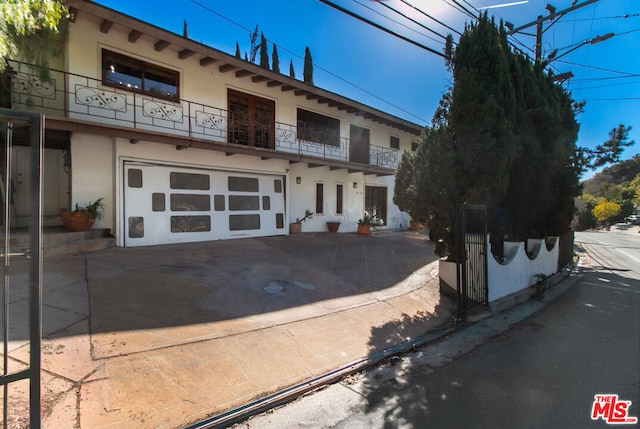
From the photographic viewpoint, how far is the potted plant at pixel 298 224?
41.5 feet

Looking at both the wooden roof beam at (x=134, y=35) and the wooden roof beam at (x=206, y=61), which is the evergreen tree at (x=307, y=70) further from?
the wooden roof beam at (x=134, y=35)

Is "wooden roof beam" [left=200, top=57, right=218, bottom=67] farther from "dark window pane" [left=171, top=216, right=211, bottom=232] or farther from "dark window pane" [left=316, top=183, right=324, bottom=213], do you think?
"dark window pane" [left=316, top=183, right=324, bottom=213]

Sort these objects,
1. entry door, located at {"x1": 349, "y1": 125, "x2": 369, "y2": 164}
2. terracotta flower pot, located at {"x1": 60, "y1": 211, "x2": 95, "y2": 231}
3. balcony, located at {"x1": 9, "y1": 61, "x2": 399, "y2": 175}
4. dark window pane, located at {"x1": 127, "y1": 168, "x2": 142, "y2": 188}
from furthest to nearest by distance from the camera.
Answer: entry door, located at {"x1": 349, "y1": 125, "x2": 369, "y2": 164} → dark window pane, located at {"x1": 127, "y1": 168, "x2": 142, "y2": 188} → terracotta flower pot, located at {"x1": 60, "y1": 211, "x2": 95, "y2": 231} → balcony, located at {"x1": 9, "y1": 61, "x2": 399, "y2": 175}

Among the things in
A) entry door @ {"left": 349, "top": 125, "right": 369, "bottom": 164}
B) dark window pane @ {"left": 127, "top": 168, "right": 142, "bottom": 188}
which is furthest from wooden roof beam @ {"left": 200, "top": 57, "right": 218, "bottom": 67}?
entry door @ {"left": 349, "top": 125, "right": 369, "bottom": 164}

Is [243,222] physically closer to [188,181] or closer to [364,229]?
[188,181]

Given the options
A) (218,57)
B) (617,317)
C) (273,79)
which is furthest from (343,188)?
(617,317)

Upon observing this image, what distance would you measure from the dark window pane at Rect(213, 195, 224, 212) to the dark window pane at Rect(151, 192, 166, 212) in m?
1.55

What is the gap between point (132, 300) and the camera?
15.4 feet

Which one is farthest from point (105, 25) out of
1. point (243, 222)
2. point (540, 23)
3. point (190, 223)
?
point (540, 23)

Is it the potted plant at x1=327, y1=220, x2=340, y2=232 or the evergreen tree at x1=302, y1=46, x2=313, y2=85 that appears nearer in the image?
the potted plant at x1=327, y1=220, x2=340, y2=232

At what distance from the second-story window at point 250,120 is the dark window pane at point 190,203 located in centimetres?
219

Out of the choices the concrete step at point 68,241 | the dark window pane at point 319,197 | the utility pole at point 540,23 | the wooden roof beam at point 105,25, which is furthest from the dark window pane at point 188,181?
the utility pole at point 540,23

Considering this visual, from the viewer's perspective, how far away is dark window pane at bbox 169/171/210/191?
9.60m

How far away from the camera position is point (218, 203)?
34.5 feet
